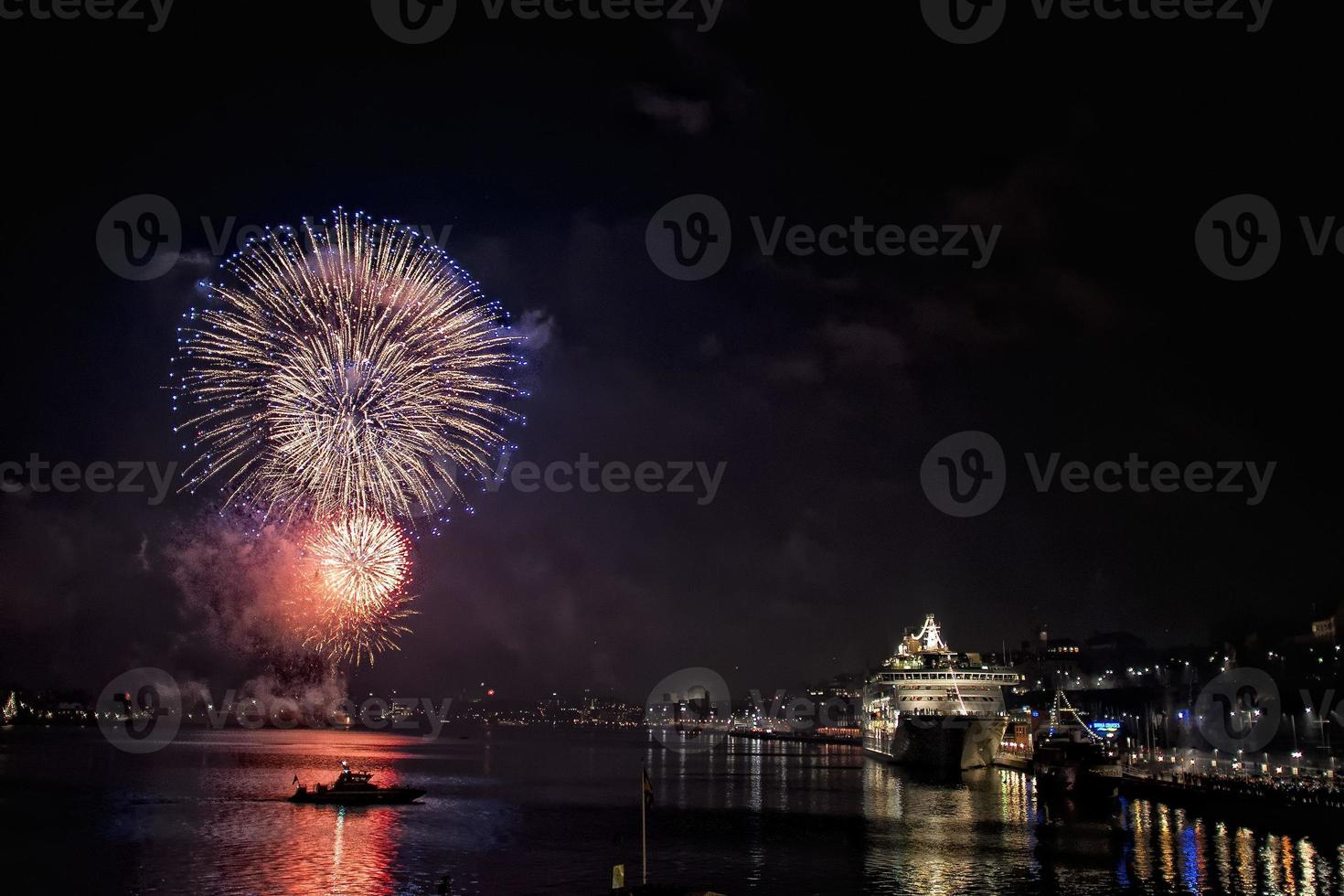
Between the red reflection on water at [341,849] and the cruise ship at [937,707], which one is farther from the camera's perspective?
the cruise ship at [937,707]

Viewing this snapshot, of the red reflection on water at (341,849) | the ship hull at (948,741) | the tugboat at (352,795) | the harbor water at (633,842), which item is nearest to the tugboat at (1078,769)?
the harbor water at (633,842)

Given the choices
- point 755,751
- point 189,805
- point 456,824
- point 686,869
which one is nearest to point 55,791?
point 189,805

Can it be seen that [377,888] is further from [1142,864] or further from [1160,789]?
[1160,789]

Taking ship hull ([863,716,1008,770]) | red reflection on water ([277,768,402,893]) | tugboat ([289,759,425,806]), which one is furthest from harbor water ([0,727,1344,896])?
ship hull ([863,716,1008,770])

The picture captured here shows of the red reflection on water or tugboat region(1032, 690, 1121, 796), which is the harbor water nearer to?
the red reflection on water

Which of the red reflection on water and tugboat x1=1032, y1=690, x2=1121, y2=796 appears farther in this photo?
tugboat x1=1032, y1=690, x2=1121, y2=796

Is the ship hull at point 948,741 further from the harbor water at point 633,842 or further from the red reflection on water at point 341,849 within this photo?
the red reflection on water at point 341,849

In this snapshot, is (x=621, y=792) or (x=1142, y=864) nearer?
(x=1142, y=864)
